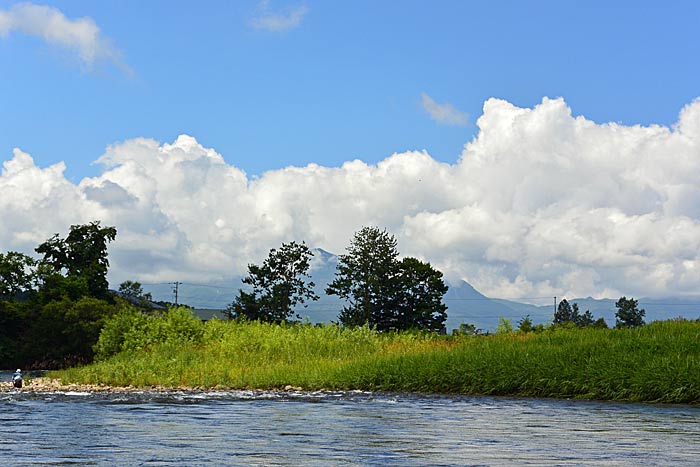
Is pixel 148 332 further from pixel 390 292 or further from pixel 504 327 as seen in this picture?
pixel 390 292

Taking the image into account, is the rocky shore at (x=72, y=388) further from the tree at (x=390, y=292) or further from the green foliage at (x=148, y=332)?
the tree at (x=390, y=292)

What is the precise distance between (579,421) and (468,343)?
53.4ft

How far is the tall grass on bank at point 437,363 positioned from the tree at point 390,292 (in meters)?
47.2

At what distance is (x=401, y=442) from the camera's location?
574 inches

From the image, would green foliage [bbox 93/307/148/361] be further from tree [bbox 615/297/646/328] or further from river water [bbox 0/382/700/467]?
tree [bbox 615/297/646/328]

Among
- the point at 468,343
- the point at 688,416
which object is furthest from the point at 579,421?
the point at 468,343

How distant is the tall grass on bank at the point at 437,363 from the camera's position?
2672 cm

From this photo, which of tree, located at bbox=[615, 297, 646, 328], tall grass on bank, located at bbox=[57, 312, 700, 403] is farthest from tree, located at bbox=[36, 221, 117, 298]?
tree, located at bbox=[615, 297, 646, 328]

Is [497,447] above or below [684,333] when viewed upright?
below

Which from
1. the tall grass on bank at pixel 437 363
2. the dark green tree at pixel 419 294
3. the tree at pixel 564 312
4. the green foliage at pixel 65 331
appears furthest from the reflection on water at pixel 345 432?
the tree at pixel 564 312

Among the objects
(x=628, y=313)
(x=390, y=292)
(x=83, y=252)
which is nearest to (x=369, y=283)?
(x=390, y=292)

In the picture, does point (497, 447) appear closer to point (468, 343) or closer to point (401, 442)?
point (401, 442)

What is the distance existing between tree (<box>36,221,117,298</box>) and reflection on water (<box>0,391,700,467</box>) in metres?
63.7

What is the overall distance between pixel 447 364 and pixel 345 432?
1476 centimetres
